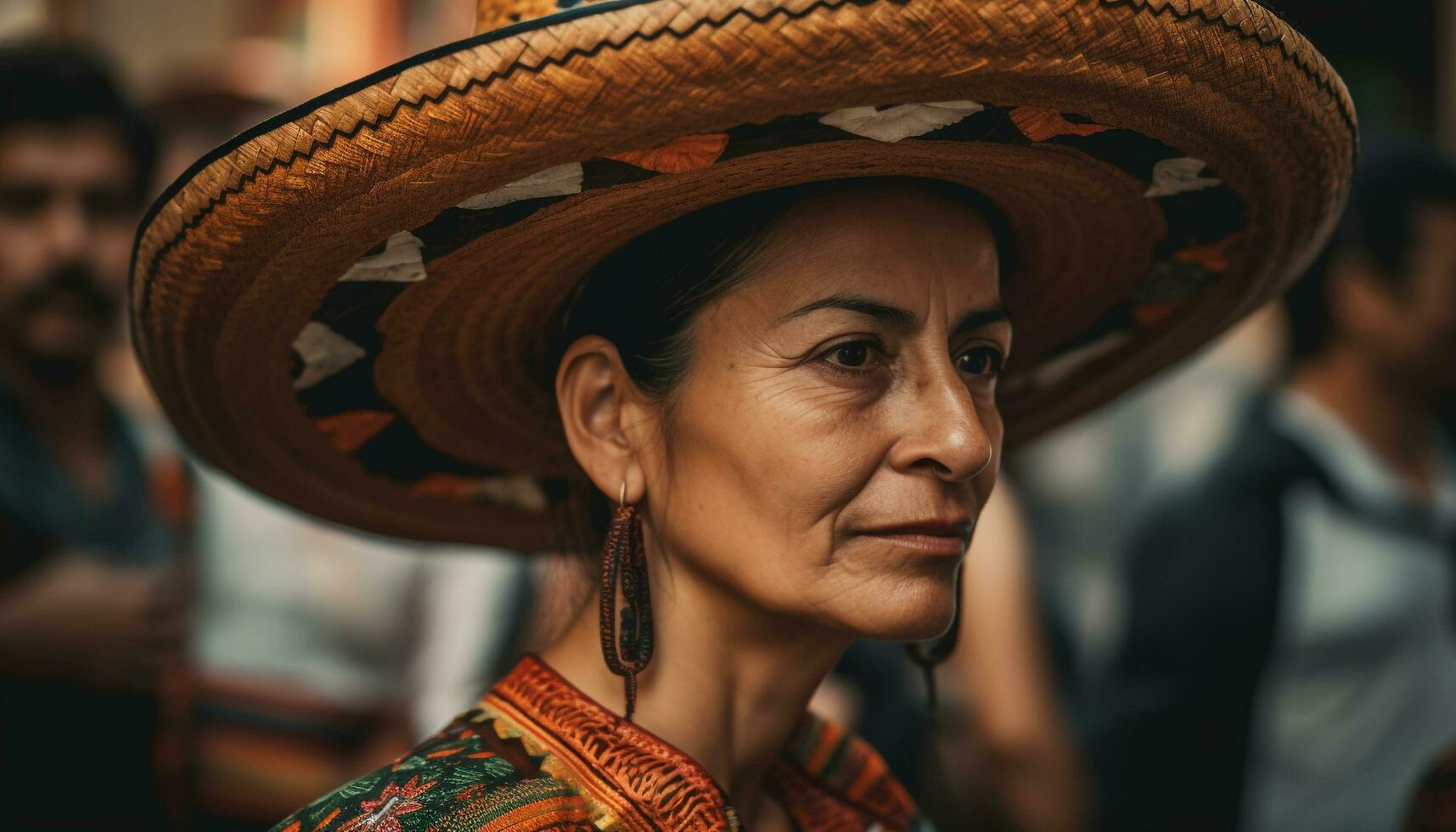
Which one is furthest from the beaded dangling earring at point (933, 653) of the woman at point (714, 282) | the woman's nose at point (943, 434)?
the woman's nose at point (943, 434)

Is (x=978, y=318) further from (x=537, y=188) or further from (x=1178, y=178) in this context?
(x=537, y=188)

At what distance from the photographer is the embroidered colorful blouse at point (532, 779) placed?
4.92ft

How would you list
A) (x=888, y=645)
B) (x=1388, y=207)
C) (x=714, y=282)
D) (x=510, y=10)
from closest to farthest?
(x=510, y=10)
(x=714, y=282)
(x=888, y=645)
(x=1388, y=207)

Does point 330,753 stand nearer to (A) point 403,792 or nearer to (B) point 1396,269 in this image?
(A) point 403,792

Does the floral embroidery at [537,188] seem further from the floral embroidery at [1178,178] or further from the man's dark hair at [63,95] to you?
the man's dark hair at [63,95]

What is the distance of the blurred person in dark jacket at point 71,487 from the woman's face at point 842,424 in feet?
5.88

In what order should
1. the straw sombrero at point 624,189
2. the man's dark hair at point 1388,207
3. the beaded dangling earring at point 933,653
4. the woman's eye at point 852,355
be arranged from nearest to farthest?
the straw sombrero at point 624,189 → the woman's eye at point 852,355 → the beaded dangling earring at point 933,653 → the man's dark hair at point 1388,207

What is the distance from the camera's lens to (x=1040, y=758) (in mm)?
3424

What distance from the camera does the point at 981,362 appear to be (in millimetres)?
1786

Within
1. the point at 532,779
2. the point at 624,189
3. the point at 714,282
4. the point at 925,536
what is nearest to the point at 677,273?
the point at 714,282

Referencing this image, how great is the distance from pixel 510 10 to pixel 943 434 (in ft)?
2.26

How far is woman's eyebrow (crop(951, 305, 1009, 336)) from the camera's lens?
1.66 metres

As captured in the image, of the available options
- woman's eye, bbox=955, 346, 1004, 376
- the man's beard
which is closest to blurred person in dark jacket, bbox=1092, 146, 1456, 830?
woman's eye, bbox=955, 346, 1004, 376

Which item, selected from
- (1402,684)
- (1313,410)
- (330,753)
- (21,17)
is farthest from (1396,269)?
(21,17)
